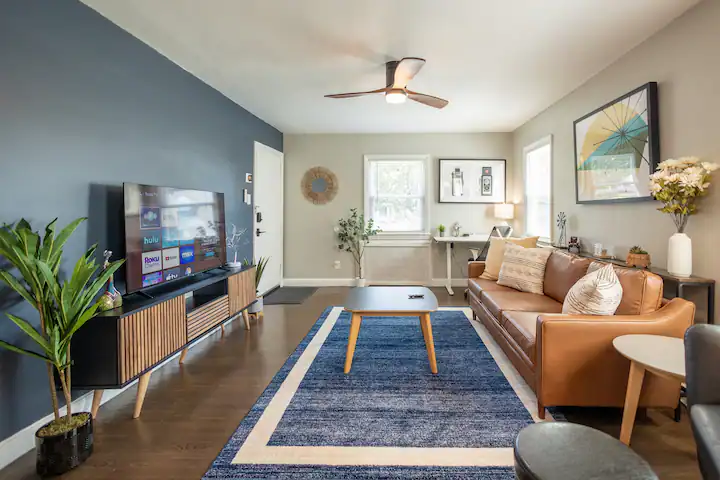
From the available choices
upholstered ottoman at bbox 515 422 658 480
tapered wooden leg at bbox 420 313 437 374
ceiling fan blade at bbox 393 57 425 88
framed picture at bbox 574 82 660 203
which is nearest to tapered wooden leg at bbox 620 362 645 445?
upholstered ottoman at bbox 515 422 658 480

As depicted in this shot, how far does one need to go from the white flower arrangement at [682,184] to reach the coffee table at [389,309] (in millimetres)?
1624

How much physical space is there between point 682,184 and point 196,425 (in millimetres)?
3137

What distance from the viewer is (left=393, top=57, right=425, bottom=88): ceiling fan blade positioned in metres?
2.84

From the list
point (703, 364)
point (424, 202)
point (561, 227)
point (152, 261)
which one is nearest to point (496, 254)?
point (561, 227)

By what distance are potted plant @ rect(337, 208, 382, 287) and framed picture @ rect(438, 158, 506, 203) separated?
51.9 inches

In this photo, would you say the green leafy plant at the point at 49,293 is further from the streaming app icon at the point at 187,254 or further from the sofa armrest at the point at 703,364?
the sofa armrest at the point at 703,364

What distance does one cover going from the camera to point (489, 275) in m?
4.09

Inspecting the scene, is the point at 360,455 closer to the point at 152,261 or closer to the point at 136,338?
the point at 136,338

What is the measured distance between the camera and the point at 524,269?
359 cm

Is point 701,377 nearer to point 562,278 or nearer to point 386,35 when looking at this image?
point 562,278

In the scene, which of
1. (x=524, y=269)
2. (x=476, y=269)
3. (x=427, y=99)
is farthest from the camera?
(x=476, y=269)

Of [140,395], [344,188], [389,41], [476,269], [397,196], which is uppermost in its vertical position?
[389,41]

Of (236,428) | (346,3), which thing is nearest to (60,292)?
(236,428)

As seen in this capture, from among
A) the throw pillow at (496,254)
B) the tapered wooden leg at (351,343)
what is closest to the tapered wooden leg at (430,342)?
the tapered wooden leg at (351,343)
